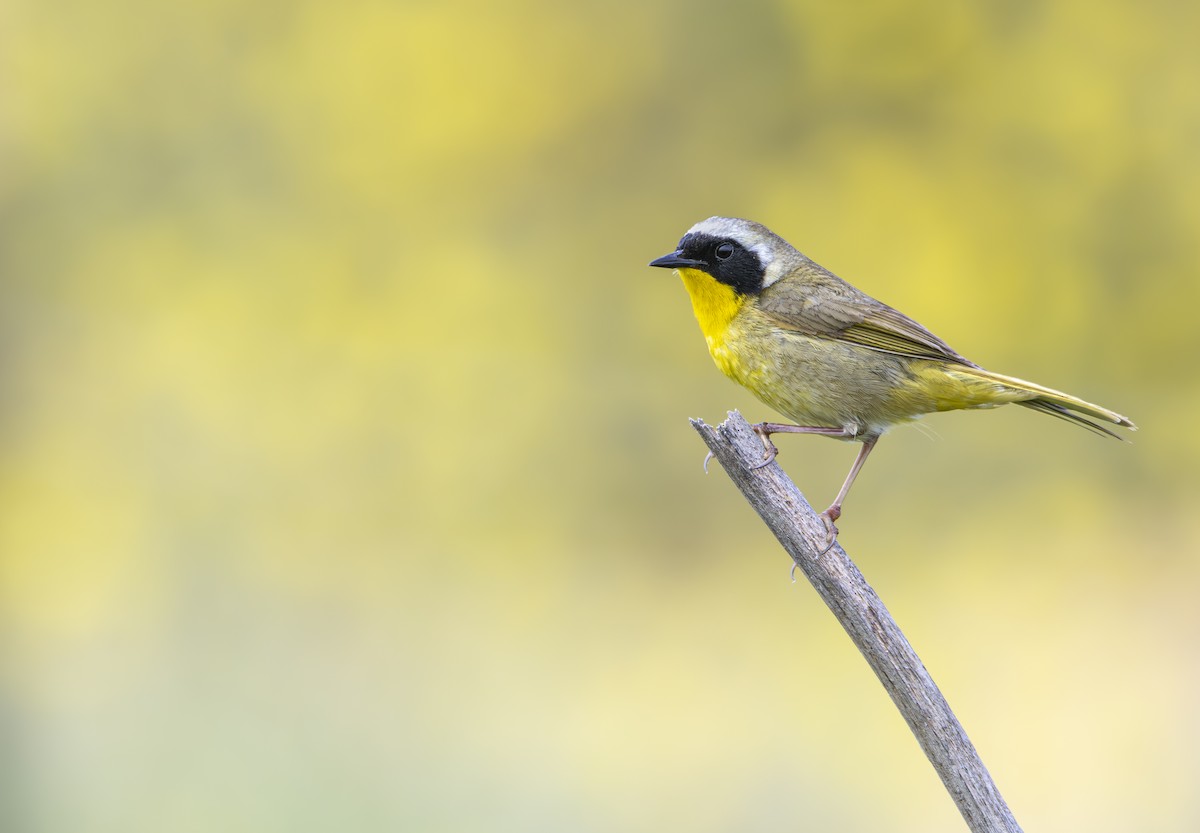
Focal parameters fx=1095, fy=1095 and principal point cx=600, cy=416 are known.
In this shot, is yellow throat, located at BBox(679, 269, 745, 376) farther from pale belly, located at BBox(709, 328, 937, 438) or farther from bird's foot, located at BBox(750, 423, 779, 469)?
bird's foot, located at BBox(750, 423, 779, 469)

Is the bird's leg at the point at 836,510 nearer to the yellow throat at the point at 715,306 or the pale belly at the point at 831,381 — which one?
the pale belly at the point at 831,381

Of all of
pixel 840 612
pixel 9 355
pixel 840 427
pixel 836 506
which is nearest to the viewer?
pixel 840 612

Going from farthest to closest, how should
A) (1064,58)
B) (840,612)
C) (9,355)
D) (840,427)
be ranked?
(9,355), (1064,58), (840,427), (840,612)

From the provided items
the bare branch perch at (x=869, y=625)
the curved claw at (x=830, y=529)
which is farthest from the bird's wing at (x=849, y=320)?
the bare branch perch at (x=869, y=625)

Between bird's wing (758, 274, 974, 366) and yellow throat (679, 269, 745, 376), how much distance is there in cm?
7

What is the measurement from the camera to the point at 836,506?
2.14m

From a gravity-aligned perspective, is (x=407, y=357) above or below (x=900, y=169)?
below

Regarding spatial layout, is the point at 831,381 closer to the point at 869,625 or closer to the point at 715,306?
the point at 715,306

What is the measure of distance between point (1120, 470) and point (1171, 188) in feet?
4.55

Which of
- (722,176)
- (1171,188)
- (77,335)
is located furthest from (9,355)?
(1171,188)

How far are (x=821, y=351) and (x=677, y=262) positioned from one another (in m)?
0.38

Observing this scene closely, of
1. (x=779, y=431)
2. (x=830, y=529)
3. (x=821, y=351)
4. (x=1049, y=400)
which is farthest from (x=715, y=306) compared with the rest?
Answer: (x=830, y=529)

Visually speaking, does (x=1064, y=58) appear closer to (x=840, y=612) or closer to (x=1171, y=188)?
(x=1171, y=188)

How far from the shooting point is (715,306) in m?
2.59
